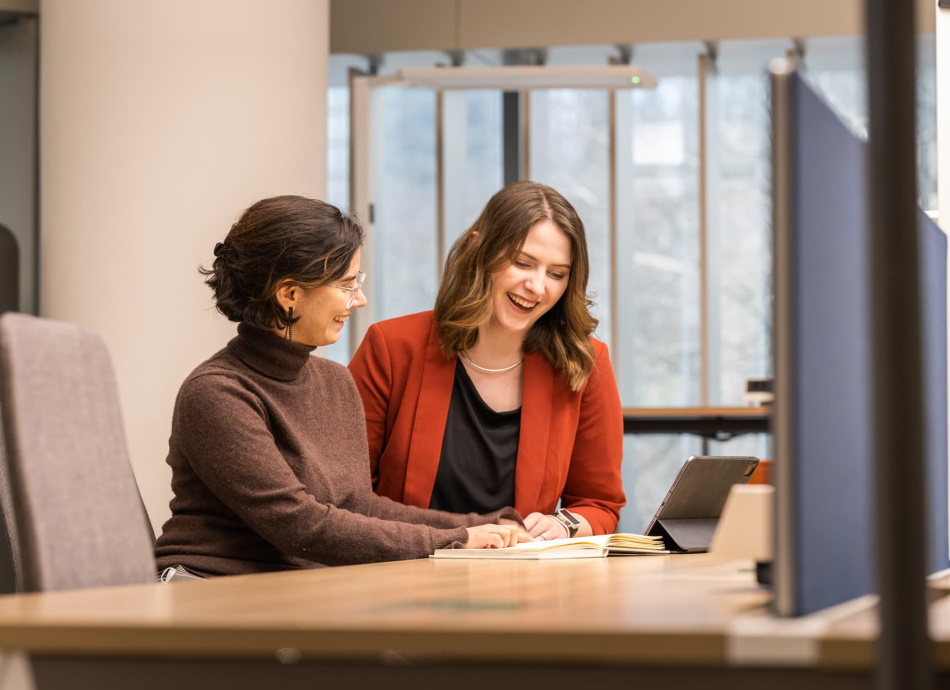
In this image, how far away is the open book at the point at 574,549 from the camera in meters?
1.91

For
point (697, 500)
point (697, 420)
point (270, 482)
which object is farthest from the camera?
point (697, 420)

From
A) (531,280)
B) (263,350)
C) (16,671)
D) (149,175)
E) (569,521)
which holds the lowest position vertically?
(569,521)

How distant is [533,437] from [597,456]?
0.61 ft

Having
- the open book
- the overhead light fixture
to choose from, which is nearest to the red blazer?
the open book

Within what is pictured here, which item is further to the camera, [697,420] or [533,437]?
[697,420]

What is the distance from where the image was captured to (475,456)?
101 inches

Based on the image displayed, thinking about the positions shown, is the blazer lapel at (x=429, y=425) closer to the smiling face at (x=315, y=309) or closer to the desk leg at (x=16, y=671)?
the smiling face at (x=315, y=309)

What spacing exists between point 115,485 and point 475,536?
83cm

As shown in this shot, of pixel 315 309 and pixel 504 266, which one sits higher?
pixel 504 266

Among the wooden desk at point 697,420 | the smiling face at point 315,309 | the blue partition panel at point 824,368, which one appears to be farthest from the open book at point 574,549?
Result: the wooden desk at point 697,420

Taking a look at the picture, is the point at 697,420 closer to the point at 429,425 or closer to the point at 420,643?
the point at 429,425

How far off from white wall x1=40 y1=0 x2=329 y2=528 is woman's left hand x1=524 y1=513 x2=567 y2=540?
2.22 metres

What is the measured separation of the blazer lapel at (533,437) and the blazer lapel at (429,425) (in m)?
0.17

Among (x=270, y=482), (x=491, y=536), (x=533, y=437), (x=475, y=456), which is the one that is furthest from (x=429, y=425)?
(x=270, y=482)
